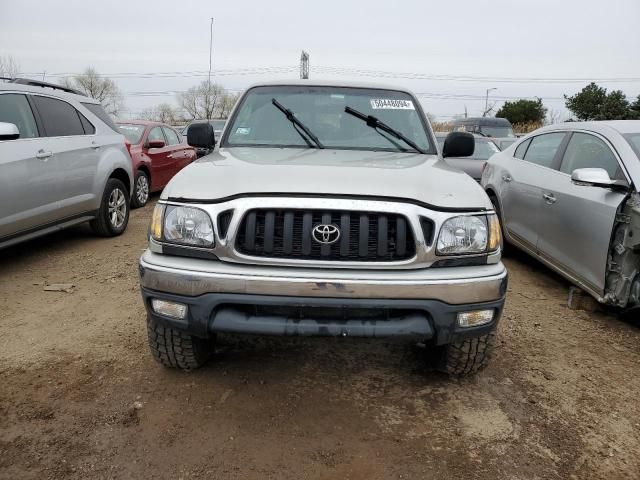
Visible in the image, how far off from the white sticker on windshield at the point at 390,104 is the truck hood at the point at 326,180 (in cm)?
87

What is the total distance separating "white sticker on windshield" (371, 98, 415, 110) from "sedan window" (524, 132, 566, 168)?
178 centimetres

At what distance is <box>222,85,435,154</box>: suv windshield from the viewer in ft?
11.7

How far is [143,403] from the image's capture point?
108 inches

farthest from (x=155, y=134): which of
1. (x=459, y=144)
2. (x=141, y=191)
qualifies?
(x=459, y=144)

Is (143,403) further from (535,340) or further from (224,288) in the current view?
(535,340)

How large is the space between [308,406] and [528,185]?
3.37 m

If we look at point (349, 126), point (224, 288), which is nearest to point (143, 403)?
point (224, 288)

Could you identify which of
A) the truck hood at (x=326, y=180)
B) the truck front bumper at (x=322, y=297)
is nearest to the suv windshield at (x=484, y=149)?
the truck hood at (x=326, y=180)

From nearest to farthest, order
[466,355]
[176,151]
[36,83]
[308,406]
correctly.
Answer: [308,406], [466,355], [36,83], [176,151]

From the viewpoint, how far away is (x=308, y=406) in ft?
9.02

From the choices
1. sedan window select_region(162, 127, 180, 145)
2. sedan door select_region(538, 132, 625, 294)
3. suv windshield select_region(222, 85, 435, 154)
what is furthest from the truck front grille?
sedan window select_region(162, 127, 180, 145)

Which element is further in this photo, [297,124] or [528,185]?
[528,185]

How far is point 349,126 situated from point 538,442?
2.33 meters

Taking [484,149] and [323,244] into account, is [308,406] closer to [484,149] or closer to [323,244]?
[323,244]
